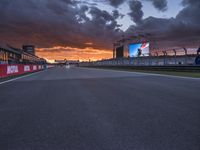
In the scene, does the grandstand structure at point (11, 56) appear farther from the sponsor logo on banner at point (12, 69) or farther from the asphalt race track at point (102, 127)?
the asphalt race track at point (102, 127)

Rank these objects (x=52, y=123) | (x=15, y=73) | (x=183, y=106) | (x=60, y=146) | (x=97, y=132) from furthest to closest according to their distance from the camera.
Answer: (x=15, y=73) < (x=183, y=106) < (x=52, y=123) < (x=97, y=132) < (x=60, y=146)

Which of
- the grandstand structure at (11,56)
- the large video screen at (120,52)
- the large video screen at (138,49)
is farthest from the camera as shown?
the large video screen at (120,52)

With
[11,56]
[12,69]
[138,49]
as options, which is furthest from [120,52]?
[12,69]

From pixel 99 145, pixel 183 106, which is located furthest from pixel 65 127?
pixel 183 106

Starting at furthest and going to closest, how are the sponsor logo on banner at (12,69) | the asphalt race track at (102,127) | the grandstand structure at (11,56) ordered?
1. the grandstand structure at (11,56)
2. the sponsor logo on banner at (12,69)
3. the asphalt race track at (102,127)

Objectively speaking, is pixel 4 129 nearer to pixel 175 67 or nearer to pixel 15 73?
pixel 15 73

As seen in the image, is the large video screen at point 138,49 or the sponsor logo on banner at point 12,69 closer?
the sponsor logo on banner at point 12,69

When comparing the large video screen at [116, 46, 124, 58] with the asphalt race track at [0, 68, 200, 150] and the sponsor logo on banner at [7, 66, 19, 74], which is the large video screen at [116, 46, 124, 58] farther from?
the asphalt race track at [0, 68, 200, 150]

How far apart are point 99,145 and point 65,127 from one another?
1.17 meters

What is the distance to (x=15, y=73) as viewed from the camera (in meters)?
25.2

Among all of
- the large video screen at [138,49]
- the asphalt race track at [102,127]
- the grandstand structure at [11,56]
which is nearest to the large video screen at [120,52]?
the large video screen at [138,49]

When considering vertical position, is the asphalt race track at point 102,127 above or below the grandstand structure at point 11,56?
below

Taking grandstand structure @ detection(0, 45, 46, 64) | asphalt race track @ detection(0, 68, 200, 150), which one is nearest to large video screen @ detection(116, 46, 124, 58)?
grandstand structure @ detection(0, 45, 46, 64)

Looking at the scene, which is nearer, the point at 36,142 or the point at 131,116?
the point at 36,142
